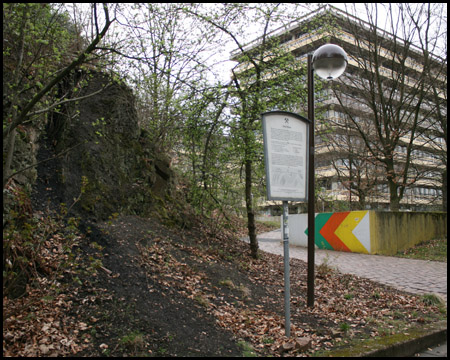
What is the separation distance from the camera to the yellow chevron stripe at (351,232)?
14.4m

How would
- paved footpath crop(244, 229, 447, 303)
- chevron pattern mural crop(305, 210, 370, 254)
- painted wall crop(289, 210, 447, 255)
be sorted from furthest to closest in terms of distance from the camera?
chevron pattern mural crop(305, 210, 370, 254) → painted wall crop(289, 210, 447, 255) → paved footpath crop(244, 229, 447, 303)

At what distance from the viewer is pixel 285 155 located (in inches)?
185

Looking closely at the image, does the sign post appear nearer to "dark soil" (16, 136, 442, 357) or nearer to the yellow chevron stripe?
"dark soil" (16, 136, 442, 357)

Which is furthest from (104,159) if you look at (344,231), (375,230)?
(344,231)

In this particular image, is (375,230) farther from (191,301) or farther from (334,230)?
(191,301)

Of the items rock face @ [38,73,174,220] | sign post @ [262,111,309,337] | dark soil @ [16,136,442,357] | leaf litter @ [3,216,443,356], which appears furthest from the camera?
rock face @ [38,73,174,220]

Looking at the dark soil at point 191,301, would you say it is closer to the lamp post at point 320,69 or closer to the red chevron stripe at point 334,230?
the lamp post at point 320,69

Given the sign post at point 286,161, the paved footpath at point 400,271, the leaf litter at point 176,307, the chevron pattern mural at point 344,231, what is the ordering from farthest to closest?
the chevron pattern mural at point 344,231 < the paved footpath at point 400,271 < the sign post at point 286,161 < the leaf litter at point 176,307

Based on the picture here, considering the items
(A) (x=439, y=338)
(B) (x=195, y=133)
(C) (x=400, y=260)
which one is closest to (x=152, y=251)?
(B) (x=195, y=133)

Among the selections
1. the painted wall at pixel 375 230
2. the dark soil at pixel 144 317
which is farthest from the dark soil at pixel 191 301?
the painted wall at pixel 375 230

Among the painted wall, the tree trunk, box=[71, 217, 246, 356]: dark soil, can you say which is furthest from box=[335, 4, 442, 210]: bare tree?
box=[71, 217, 246, 356]: dark soil

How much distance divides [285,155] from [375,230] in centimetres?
1091

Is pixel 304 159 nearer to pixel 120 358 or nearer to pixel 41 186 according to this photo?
pixel 120 358

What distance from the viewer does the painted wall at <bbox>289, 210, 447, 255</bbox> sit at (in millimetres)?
14102
